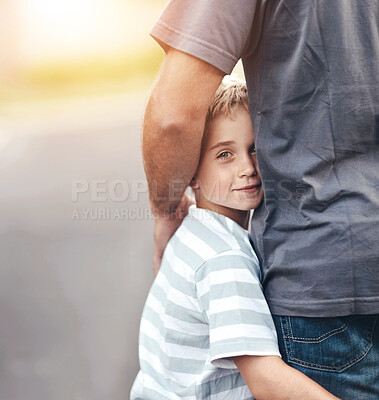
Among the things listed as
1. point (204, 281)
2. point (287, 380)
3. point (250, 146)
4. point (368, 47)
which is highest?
point (368, 47)

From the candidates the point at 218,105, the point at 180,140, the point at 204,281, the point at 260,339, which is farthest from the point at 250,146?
the point at 260,339

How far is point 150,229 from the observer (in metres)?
2.79

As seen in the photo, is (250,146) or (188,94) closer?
(188,94)

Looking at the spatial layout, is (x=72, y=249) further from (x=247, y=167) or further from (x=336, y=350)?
(x=336, y=350)

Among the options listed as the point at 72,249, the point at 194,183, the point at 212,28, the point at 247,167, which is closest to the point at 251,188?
the point at 247,167

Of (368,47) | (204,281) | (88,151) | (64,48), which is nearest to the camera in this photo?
(368,47)

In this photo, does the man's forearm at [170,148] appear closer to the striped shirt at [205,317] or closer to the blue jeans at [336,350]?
the striped shirt at [205,317]

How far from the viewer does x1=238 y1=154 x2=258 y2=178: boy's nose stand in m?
1.16

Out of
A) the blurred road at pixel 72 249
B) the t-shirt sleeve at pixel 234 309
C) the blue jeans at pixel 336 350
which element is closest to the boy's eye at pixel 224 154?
the t-shirt sleeve at pixel 234 309

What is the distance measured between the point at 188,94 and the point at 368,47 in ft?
1.13

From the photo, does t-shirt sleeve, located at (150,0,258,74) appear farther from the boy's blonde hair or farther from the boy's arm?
the boy's arm

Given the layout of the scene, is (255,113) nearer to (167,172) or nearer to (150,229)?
(167,172)

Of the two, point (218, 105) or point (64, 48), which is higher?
point (218, 105)

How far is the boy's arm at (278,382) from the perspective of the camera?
95 cm
